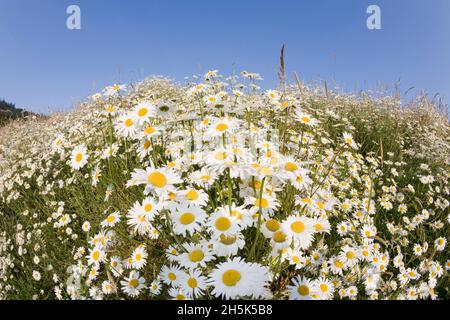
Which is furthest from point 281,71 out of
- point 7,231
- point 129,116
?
point 7,231

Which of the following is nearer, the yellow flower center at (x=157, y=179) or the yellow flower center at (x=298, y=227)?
the yellow flower center at (x=157, y=179)

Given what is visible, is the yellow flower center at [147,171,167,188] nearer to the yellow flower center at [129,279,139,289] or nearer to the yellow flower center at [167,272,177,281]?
the yellow flower center at [167,272,177,281]

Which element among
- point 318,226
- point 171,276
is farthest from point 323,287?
point 171,276

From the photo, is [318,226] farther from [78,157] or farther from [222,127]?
[78,157]

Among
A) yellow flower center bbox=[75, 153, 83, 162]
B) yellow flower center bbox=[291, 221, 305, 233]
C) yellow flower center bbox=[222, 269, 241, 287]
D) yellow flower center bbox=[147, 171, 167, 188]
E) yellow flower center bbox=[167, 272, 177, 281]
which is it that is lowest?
yellow flower center bbox=[222, 269, 241, 287]

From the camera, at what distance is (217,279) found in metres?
1.70

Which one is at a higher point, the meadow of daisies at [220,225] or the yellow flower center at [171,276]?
the meadow of daisies at [220,225]

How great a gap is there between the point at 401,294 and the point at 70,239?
9.61 ft

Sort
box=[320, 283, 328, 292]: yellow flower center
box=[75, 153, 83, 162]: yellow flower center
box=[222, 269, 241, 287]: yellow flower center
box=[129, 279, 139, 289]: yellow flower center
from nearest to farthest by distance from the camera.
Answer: box=[222, 269, 241, 287]: yellow flower center → box=[320, 283, 328, 292]: yellow flower center → box=[129, 279, 139, 289]: yellow flower center → box=[75, 153, 83, 162]: yellow flower center

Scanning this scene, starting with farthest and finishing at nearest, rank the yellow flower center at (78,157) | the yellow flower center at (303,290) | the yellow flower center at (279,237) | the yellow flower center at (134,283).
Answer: the yellow flower center at (78,157) < the yellow flower center at (134,283) < the yellow flower center at (303,290) < the yellow flower center at (279,237)

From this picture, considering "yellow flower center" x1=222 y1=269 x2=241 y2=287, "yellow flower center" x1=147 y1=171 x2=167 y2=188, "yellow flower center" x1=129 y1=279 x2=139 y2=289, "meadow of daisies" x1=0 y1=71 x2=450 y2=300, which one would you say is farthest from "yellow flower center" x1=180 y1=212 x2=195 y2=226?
"yellow flower center" x1=129 y1=279 x2=139 y2=289

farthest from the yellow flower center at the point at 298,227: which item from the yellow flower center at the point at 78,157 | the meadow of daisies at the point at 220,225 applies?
the yellow flower center at the point at 78,157

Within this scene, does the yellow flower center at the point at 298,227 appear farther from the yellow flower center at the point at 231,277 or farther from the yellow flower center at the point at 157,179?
the yellow flower center at the point at 157,179
